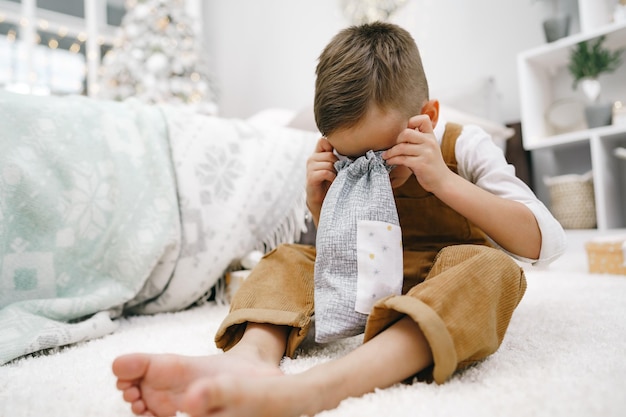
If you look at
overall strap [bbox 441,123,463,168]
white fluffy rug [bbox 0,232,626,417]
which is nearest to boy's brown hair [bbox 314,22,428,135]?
overall strap [bbox 441,123,463,168]

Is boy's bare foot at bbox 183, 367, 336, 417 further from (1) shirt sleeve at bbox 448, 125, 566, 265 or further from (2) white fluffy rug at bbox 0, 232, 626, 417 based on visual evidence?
(1) shirt sleeve at bbox 448, 125, 566, 265

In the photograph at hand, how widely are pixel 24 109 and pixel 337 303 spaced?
0.69 meters

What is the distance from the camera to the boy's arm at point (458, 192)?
61 cm

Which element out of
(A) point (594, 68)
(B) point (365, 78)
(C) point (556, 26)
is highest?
(C) point (556, 26)

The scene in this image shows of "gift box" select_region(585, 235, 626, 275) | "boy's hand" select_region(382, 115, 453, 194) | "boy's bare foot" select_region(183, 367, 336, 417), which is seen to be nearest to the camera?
"boy's bare foot" select_region(183, 367, 336, 417)

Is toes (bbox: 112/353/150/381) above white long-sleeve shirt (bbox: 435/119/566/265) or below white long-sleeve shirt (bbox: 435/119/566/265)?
below

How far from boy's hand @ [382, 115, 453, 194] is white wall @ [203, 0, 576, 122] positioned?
4.11 ft

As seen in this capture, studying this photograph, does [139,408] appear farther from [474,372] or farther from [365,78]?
[365,78]

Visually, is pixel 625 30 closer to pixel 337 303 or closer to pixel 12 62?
pixel 337 303

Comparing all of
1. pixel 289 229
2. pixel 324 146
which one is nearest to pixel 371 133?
pixel 324 146

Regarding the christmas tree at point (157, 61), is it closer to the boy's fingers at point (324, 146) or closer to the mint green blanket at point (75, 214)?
the mint green blanket at point (75, 214)

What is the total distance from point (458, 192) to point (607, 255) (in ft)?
2.72

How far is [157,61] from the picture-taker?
2.88 metres

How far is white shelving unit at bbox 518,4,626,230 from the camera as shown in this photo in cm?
172
